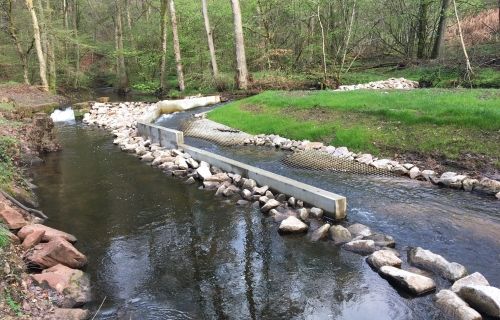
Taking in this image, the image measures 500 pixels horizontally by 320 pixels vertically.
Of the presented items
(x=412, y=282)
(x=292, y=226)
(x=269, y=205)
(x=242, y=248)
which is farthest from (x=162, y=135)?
(x=412, y=282)

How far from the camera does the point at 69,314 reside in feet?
14.3

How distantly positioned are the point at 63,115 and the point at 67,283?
18331 millimetres

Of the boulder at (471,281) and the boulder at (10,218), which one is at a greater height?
the boulder at (10,218)

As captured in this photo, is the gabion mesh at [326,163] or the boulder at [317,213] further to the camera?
the gabion mesh at [326,163]

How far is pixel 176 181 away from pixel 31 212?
3270mm

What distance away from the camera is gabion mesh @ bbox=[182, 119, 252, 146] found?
12.8 meters

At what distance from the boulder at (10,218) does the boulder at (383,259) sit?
16.0 feet

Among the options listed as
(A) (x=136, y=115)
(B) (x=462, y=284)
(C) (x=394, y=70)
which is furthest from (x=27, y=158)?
(C) (x=394, y=70)

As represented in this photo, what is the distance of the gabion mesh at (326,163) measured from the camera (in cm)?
902

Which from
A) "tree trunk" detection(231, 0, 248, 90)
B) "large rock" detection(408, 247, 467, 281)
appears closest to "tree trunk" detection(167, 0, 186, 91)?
"tree trunk" detection(231, 0, 248, 90)

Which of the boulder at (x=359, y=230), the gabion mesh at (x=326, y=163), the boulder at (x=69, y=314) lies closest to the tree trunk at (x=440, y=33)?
the gabion mesh at (x=326, y=163)

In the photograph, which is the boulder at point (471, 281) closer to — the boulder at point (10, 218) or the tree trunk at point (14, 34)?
the boulder at point (10, 218)

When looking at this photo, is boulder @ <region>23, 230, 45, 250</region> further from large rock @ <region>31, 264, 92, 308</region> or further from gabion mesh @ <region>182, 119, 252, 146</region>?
gabion mesh @ <region>182, 119, 252, 146</region>

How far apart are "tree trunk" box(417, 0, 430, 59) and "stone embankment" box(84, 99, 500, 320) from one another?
765 inches
